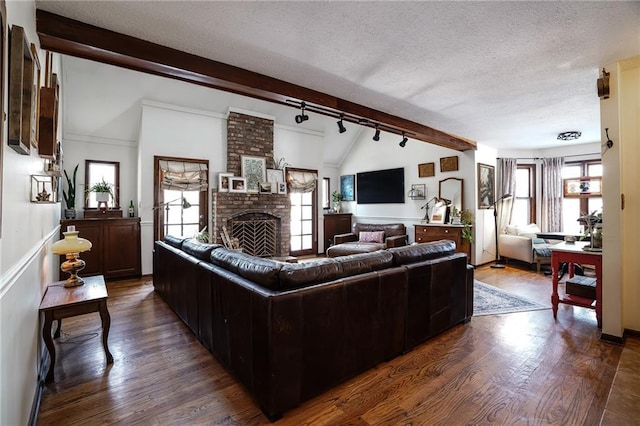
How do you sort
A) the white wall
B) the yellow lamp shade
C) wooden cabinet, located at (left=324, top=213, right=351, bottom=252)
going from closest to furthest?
the white wall → the yellow lamp shade → wooden cabinet, located at (left=324, top=213, right=351, bottom=252)

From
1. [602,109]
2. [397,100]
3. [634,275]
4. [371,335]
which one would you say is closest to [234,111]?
Result: [397,100]

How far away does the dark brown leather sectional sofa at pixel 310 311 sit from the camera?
1.68 metres

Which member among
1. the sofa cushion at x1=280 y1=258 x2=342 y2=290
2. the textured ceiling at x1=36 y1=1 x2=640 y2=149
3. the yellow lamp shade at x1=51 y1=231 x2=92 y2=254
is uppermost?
the textured ceiling at x1=36 y1=1 x2=640 y2=149

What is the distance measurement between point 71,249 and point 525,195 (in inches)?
305

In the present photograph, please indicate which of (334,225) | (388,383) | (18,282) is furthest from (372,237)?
(18,282)

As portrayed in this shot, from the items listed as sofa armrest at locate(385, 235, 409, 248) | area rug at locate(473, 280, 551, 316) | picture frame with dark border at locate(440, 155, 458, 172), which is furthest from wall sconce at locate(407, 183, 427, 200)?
area rug at locate(473, 280, 551, 316)

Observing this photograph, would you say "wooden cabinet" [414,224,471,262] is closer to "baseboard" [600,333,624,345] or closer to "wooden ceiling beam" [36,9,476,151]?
"baseboard" [600,333,624,345]

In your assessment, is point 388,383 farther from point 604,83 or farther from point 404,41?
point 604,83

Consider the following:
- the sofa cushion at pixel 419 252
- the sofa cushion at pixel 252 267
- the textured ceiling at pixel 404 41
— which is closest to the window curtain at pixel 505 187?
the textured ceiling at pixel 404 41

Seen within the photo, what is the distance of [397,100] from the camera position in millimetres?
3391

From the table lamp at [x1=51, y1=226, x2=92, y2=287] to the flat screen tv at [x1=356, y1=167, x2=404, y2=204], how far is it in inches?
231

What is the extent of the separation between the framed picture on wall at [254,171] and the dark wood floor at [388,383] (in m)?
3.26

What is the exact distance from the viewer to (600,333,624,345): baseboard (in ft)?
8.41

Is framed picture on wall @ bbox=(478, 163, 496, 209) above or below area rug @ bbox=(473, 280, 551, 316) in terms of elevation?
above
